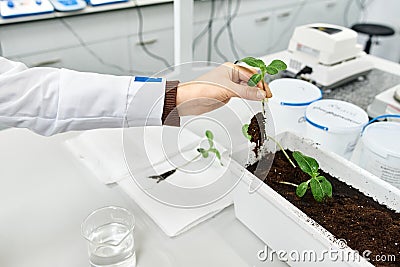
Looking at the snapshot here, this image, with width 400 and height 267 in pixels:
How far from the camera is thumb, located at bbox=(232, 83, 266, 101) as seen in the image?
641 millimetres

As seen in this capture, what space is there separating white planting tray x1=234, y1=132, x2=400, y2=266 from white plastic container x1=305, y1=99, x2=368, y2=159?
4cm

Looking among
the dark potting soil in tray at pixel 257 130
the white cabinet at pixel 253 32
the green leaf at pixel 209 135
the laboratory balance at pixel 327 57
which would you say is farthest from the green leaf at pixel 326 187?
the white cabinet at pixel 253 32

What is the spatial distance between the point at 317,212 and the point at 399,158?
180 mm

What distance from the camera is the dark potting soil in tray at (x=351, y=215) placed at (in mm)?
583

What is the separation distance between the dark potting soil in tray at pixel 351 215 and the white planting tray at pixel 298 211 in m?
0.02

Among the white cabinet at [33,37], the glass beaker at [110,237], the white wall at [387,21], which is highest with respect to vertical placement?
the glass beaker at [110,237]

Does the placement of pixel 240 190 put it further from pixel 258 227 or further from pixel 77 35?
pixel 77 35

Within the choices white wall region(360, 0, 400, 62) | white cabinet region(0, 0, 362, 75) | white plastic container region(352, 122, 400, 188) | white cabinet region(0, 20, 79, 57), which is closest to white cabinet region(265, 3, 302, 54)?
white cabinet region(0, 0, 362, 75)

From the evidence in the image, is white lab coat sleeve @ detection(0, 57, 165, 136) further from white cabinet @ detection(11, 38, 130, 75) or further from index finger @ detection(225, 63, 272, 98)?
white cabinet @ detection(11, 38, 130, 75)

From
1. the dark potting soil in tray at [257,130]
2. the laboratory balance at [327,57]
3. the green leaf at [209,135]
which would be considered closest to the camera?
the dark potting soil in tray at [257,130]

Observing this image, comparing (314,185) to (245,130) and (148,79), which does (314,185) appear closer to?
(245,130)

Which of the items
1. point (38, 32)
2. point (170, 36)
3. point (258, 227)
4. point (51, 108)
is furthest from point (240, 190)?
point (170, 36)

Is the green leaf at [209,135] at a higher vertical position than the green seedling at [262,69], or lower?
lower

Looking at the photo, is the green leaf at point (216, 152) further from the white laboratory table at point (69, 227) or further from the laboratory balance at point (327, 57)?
the laboratory balance at point (327, 57)
